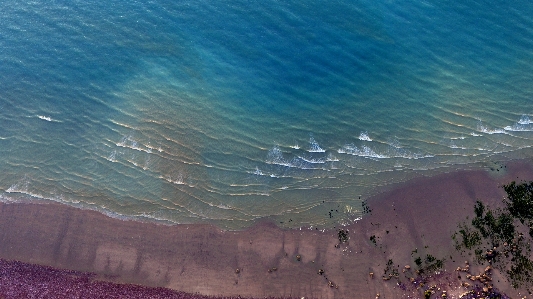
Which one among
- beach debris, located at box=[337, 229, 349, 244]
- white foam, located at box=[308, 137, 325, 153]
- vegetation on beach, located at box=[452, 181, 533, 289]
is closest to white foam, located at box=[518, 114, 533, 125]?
vegetation on beach, located at box=[452, 181, 533, 289]

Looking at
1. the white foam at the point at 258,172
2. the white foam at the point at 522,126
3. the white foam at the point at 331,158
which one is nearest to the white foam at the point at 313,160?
the white foam at the point at 331,158

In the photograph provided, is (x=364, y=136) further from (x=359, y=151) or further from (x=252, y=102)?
(x=252, y=102)

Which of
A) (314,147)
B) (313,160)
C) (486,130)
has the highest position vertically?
(486,130)

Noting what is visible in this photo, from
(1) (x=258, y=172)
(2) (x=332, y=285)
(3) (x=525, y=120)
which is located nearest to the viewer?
(2) (x=332, y=285)

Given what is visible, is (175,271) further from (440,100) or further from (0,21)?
(0,21)

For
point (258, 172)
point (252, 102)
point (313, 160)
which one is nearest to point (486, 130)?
point (313, 160)

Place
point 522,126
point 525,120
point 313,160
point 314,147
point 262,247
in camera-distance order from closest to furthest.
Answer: point 262,247 < point 313,160 < point 314,147 < point 522,126 < point 525,120

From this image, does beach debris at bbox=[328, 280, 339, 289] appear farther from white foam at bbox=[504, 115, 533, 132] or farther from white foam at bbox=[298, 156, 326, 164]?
white foam at bbox=[504, 115, 533, 132]

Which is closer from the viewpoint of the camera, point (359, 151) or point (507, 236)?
point (507, 236)
